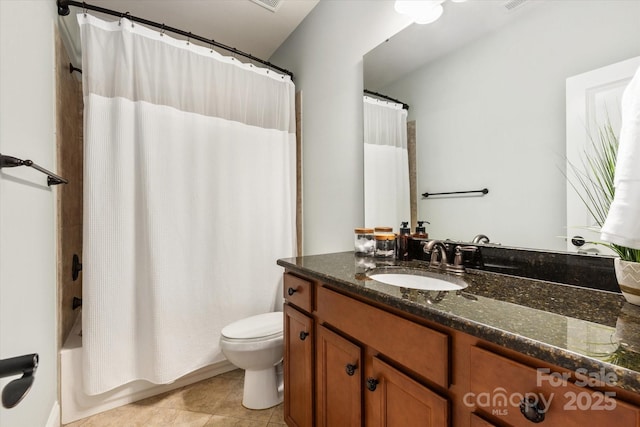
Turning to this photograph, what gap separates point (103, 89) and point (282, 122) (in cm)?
114

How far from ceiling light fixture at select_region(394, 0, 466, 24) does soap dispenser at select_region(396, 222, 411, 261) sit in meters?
1.03

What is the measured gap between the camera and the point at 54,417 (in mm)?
1488

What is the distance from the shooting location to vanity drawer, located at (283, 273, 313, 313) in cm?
124

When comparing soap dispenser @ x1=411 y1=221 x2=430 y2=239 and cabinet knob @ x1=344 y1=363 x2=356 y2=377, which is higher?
soap dispenser @ x1=411 y1=221 x2=430 y2=239

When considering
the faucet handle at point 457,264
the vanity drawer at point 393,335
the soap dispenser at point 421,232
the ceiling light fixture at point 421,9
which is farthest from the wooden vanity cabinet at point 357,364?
the ceiling light fixture at point 421,9

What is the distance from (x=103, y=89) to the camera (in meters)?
1.65

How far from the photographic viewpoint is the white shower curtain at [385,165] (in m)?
1.58

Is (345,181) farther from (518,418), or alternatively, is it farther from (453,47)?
(518,418)

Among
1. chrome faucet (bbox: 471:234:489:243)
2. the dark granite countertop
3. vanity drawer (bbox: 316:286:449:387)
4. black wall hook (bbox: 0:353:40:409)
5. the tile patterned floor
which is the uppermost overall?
chrome faucet (bbox: 471:234:489:243)

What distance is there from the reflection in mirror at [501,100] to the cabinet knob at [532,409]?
682mm

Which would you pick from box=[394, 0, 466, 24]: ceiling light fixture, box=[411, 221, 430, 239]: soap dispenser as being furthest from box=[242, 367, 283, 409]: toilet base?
box=[394, 0, 466, 24]: ceiling light fixture

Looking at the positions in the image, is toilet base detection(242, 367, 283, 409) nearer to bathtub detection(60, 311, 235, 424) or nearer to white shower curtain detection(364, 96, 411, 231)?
bathtub detection(60, 311, 235, 424)

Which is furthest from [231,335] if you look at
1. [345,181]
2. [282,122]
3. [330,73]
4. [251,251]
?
[330,73]

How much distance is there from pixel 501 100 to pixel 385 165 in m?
0.66
